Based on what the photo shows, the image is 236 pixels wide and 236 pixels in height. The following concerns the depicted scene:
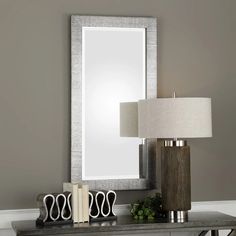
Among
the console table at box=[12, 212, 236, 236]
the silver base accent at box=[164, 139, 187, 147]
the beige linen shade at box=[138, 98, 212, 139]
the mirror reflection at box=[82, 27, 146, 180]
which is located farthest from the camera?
the mirror reflection at box=[82, 27, 146, 180]

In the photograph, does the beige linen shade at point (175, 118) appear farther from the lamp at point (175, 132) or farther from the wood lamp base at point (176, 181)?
the wood lamp base at point (176, 181)

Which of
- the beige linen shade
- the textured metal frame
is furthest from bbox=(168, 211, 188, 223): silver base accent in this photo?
the beige linen shade

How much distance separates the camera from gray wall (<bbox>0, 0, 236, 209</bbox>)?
3.15 metres

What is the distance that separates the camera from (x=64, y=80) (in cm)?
322

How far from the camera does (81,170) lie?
3.19 metres

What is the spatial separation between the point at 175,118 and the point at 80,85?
51cm

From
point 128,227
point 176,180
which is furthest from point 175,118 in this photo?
point 128,227

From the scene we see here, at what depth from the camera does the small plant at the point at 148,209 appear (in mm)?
3092

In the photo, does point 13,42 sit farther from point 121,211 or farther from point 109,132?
point 121,211

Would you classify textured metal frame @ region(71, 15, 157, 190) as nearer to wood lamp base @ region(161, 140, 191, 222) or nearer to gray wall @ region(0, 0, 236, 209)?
gray wall @ region(0, 0, 236, 209)

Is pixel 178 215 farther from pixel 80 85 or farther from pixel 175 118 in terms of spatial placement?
pixel 80 85

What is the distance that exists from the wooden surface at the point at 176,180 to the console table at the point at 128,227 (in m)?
0.08

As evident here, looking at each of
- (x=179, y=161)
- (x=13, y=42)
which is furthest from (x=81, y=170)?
(x=13, y=42)

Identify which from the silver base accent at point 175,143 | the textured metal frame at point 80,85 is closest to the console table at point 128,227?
the textured metal frame at point 80,85
